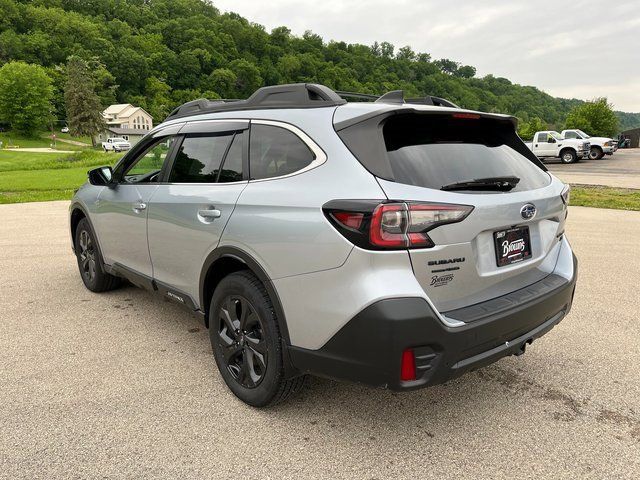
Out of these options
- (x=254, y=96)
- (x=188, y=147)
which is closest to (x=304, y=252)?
(x=254, y=96)

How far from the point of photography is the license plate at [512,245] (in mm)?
2459

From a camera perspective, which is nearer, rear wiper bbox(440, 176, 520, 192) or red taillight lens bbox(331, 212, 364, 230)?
red taillight lens bbox(331, 212, 364, 230)

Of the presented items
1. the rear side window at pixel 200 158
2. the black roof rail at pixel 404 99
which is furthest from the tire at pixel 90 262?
the black roof rail at pixel 404 99

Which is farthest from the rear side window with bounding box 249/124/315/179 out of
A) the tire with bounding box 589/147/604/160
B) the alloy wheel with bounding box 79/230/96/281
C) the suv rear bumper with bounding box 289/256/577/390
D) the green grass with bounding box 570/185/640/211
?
the tire with bounding box 589/147/604/160

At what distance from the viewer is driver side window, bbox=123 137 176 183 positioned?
12.5ft

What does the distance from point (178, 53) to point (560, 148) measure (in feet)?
358

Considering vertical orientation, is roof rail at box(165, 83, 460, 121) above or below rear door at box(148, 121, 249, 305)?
above

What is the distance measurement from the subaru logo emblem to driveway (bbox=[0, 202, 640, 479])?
1124mm

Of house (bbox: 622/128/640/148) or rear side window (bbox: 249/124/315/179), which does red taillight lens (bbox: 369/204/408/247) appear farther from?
house (bbox: 622/128/640/148)

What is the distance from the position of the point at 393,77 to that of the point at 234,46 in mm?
45254

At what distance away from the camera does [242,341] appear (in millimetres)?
2834

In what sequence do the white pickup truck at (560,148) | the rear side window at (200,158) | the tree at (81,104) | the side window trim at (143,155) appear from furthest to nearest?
the tree at (81,104), the white pickup truck at (560,148), the side window trim at (143,155), the rear side window at (200,158)

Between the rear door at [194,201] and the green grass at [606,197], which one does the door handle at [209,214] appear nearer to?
the rear door at [194,201]

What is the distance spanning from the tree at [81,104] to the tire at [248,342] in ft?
339
